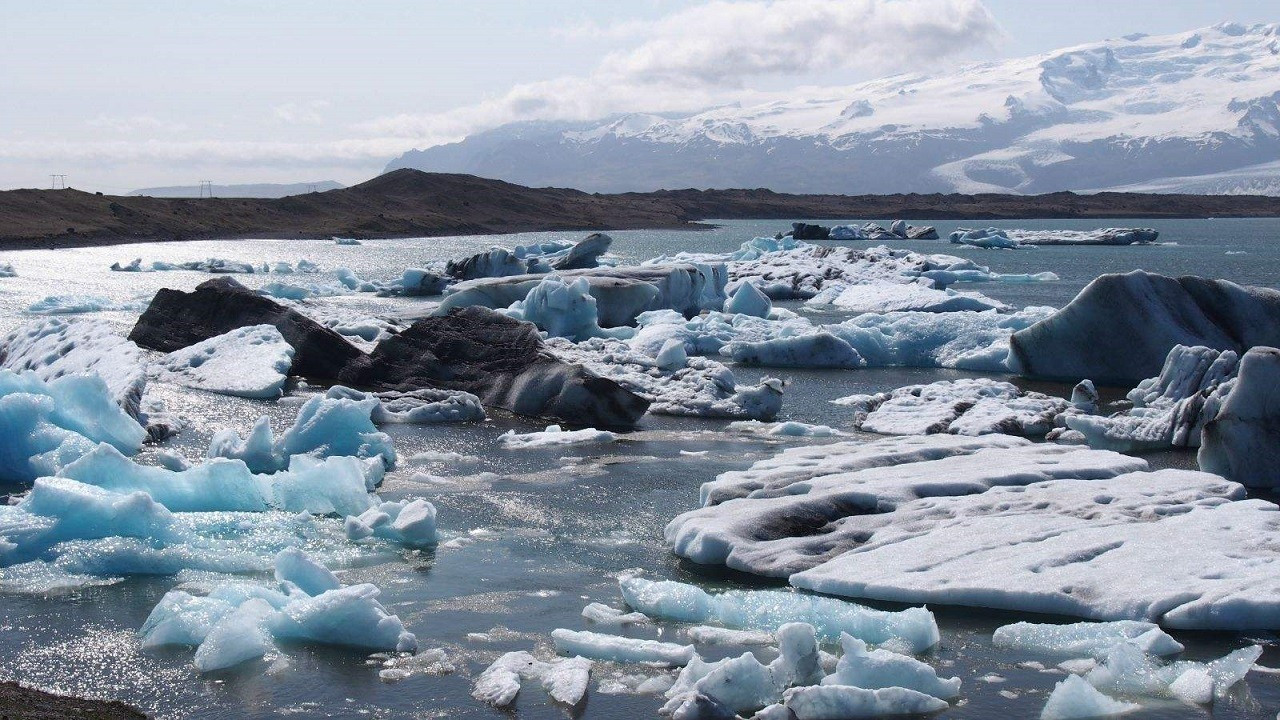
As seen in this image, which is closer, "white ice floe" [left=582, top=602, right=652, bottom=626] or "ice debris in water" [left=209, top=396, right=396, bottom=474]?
"white ice floe" [left=582, top=602, right=652, bottom=626]

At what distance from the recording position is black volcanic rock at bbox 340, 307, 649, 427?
45.5 feet

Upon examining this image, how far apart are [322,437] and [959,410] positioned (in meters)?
7.06

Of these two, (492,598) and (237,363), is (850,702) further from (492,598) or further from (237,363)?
(237,363)

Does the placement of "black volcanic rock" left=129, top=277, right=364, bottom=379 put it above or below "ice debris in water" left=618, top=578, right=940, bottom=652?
above

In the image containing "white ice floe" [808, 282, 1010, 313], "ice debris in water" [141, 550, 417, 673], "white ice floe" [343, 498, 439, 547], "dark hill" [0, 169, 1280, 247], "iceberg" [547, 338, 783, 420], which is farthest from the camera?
"dark hill" [0, 169, 1280, 247]

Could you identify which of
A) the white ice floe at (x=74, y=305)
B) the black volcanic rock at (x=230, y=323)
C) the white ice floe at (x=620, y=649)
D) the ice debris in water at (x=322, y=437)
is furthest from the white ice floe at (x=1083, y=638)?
the white ice floe at (x=74, y=305)

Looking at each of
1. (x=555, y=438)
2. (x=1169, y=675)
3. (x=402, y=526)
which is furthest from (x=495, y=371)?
(x=1169, y=675)

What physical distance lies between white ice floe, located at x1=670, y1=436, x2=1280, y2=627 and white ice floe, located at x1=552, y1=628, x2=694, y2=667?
137 cm

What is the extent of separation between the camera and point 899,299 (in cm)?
2850

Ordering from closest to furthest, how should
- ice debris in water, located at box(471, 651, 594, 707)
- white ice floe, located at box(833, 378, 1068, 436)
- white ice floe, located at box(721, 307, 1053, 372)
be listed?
ice debris in water, located at box(471, 651, 594, 707), white ice floe, located at box(833, 378, 1068, 436), white ice floe, located at box(721, 307, 1053, 372)

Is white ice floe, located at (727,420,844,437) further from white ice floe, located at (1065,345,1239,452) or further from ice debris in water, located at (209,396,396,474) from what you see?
ice debris in water, located at (209,396,396,474)

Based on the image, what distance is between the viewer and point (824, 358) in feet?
63.3

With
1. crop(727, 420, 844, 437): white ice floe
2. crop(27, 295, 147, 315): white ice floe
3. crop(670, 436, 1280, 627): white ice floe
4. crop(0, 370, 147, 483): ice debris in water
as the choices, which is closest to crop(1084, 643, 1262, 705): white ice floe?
crop(670, 436, 1280, 627): white ice floe

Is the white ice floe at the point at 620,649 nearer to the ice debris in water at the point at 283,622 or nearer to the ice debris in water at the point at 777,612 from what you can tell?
the ice debris in water at the point at 777,612
